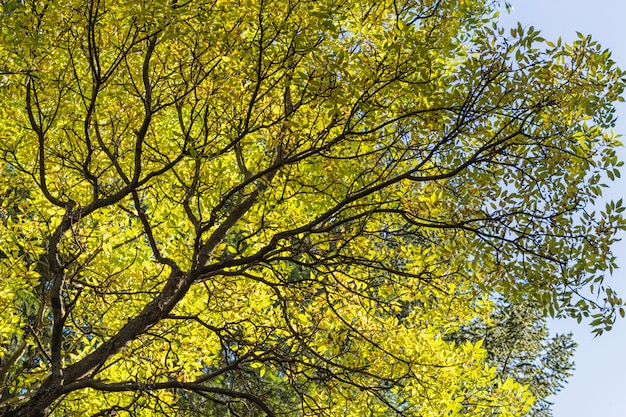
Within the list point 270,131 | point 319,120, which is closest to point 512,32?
point 319,120

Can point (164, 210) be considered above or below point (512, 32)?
above

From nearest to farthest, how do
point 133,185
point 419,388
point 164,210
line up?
point 133,185
point 419,388
point 164,210

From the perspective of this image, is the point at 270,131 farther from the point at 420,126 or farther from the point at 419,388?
the point at 419,388

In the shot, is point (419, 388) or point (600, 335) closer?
point (600, 335)

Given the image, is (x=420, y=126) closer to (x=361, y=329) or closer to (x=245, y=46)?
(x=245, y=46)

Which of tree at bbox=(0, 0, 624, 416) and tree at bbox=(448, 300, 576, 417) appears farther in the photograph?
tree at bbox=(448, 300, 576, 417)

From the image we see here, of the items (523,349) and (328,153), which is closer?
(328,153)

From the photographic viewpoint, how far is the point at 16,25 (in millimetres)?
5164

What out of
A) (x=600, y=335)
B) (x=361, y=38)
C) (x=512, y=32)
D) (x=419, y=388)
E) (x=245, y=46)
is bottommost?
(x=600, y=335)

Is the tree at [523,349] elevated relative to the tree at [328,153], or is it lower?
elevated

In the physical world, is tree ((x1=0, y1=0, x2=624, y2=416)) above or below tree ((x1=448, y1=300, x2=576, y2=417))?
below

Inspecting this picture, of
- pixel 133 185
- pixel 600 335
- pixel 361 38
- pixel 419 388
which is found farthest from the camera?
pixel 419 388

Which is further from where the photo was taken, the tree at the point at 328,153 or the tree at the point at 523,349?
the tree at the point at 523,349

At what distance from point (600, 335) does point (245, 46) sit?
11.4ft
